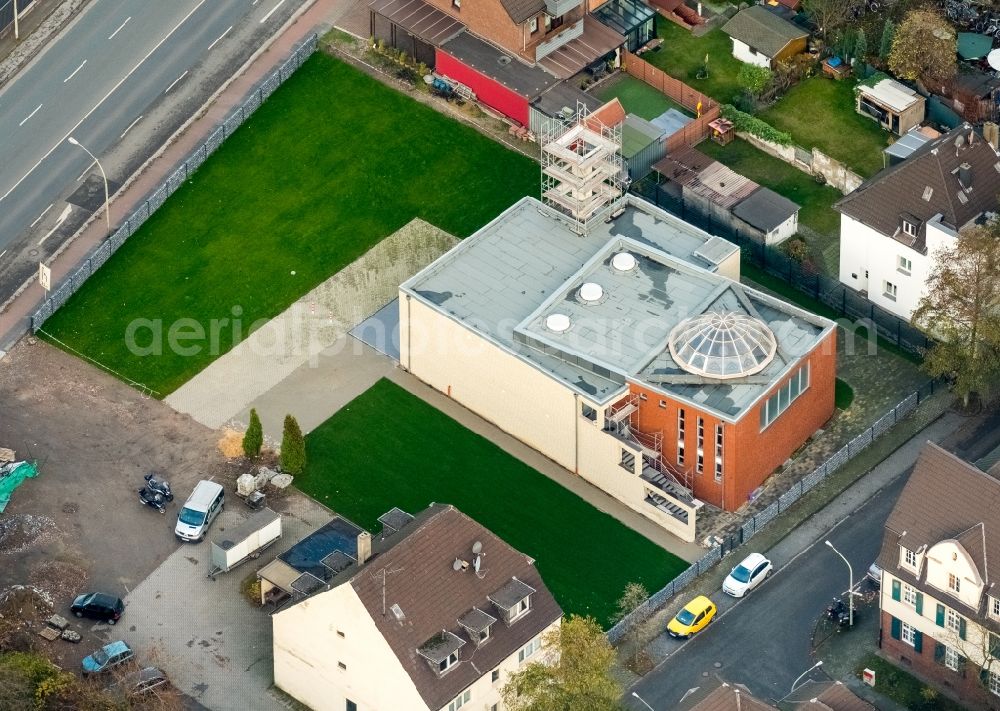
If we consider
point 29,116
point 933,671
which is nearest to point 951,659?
point 933,671

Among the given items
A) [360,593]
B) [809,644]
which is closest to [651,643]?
[809,644]

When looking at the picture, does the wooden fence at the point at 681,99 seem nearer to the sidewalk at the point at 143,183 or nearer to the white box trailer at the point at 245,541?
the sidewalk at the point at 143,183

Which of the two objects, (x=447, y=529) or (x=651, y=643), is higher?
(x=447, y=529)

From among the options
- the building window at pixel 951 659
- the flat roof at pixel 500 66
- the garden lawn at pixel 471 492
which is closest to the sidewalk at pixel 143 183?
the flat roof at pixel 500 66

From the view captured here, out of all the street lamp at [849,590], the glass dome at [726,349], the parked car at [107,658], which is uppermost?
the glass dome at [726,349]

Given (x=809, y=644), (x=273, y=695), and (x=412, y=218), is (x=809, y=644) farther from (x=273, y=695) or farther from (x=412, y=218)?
(x=412, y=218)

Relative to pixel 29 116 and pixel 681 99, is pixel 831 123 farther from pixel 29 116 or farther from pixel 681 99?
pixel 29 116
